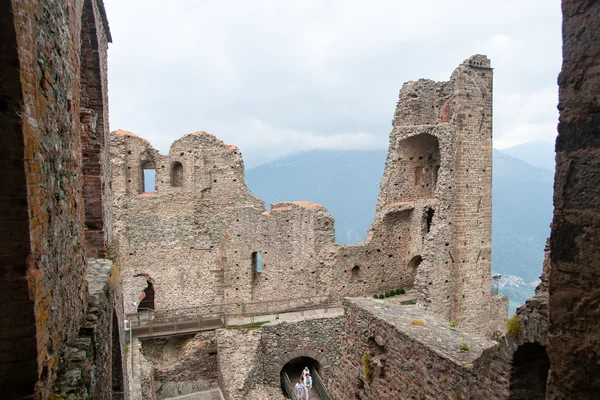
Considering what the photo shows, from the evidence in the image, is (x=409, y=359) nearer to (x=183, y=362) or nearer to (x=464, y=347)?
(x=464, y=347)

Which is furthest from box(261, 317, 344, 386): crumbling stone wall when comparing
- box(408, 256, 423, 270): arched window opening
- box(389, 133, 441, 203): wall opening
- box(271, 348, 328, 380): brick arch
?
box(389, 133, 441, 203): wall opening

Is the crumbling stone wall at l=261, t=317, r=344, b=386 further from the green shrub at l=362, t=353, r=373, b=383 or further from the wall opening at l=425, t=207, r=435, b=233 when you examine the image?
the green shrub at l=362, t=353, r=373, b=383

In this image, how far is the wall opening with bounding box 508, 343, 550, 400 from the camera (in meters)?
4.98

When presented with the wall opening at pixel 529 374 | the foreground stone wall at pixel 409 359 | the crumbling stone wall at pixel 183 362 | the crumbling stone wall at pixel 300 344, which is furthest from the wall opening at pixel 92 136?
the crumbling stone wall at pixel 300 344

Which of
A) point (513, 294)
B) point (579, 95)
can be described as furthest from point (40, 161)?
point (513, 294)

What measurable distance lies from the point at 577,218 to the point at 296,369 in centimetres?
1621

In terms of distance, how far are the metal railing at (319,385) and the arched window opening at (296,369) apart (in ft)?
0.57

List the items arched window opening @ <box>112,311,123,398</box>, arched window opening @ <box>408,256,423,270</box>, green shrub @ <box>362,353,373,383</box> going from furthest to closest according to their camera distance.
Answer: arched window opening @ <box>408,256,423,270</box> < green shrub @ <box>362,353,373,383</box> < arched window opening @ <box>112,311,123,398</box>

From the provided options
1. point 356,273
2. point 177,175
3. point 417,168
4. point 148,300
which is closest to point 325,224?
point 356,273

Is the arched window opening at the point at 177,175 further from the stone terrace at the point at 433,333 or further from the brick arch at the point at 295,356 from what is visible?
the stone terrace at the point at 433,333

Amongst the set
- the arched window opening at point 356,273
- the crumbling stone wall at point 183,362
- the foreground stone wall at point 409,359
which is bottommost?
the crumbling stone wall at point 183,362

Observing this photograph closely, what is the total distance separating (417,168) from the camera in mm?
17938

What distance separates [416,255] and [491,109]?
21.1 ft

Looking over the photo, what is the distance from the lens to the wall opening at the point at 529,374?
4.98 meters
